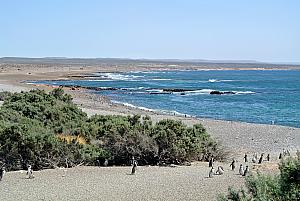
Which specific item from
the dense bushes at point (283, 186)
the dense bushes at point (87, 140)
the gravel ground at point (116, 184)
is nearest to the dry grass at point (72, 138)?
the dense bushes at point (87, 140)

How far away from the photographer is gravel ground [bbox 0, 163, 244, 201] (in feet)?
58.3

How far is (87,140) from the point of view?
26.7 m

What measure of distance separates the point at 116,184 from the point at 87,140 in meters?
7.58

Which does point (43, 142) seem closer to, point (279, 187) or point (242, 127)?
point (279, 187)

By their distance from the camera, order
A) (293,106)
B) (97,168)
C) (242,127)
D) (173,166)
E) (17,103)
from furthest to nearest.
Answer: (293,106) < (242,127) < (17,103) < (173,166) < (97,168)

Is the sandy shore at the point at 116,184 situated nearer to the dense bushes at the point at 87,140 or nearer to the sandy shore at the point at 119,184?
the sandy shore at the point at 119,184

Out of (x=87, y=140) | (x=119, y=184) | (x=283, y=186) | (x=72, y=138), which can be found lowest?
(x=119, y=184)

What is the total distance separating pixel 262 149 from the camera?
107 feet

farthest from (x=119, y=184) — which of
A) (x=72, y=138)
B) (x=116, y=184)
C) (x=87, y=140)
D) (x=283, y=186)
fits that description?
(x=283, y=186)

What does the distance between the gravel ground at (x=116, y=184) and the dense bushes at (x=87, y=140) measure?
1367mm

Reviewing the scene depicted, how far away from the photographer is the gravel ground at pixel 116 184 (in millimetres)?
17766

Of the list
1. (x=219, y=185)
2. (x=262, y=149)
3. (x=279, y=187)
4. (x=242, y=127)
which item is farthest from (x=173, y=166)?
(x=242, y=127)

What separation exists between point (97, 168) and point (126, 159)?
2521 millimetres

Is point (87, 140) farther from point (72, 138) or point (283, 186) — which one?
point (283, 186)
